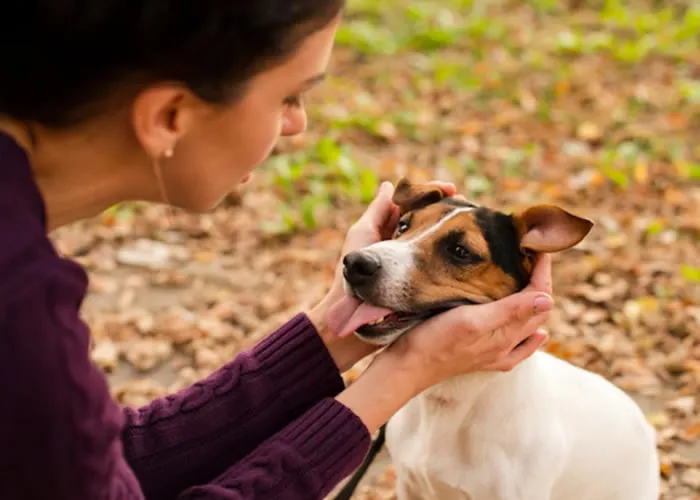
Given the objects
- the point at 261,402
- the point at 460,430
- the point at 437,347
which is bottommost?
the point at 460,430

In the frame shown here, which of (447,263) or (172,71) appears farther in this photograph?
(447,263)

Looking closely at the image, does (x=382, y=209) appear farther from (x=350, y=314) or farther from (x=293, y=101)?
(x=293, y=101)

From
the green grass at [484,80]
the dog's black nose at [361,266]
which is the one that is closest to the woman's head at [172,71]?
the dog's black nose at [361,266]

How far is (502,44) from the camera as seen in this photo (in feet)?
18.9

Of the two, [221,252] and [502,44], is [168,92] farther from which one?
[502,44]

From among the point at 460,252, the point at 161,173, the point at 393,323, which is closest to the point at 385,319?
the point at 393,323

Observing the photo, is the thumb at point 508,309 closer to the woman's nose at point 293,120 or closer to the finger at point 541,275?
the finger at point 541,275

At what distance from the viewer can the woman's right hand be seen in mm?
1836

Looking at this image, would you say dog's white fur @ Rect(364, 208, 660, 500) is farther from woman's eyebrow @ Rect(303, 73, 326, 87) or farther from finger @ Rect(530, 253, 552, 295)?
woman's eyebrow @ Rect(303, 73, 326, 87)

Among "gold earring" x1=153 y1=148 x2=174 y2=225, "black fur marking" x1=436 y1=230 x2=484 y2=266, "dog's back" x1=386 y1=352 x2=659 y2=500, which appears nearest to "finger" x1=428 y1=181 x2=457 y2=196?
"black fur marking" x1=436 y1=230 x2=484 y2=266

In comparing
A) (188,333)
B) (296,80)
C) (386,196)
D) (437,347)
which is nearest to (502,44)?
(188,333)

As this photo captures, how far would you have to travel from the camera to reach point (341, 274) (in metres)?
2.07

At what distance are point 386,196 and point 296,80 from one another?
0.92m

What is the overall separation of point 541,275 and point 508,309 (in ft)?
0.52
